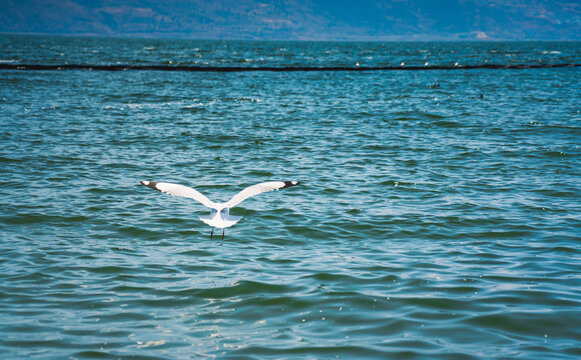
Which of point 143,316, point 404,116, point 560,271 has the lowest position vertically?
point 143,316

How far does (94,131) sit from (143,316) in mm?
17843

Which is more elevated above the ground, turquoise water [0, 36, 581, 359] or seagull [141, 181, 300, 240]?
seagull [141, 181, 300, 240]

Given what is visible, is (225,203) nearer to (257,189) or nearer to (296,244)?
(257,189)

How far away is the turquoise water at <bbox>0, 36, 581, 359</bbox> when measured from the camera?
7562 millimetres

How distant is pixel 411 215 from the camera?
12.9 meters

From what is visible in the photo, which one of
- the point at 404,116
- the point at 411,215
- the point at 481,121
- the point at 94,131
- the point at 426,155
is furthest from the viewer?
the point at 404,116

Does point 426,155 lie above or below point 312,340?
above

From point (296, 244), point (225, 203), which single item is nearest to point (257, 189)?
point (225, 203)

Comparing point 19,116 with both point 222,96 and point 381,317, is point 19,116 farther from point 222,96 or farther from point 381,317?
point 381,317

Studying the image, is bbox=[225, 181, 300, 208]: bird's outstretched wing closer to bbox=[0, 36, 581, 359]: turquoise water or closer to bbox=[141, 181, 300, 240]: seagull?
bbox=[141, 181, 300, 240]: seagull

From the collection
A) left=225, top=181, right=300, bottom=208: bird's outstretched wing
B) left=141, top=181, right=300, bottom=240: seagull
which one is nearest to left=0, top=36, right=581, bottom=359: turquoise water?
left=141, top=181, right=300, bottom=240: seagull

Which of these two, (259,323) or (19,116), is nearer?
(259,323)

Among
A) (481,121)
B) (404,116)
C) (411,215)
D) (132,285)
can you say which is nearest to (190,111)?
(404,116)

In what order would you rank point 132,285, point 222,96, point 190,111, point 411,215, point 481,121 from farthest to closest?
point 222,96
point 190,111
point 481,121
point 411,215
point 132,285
